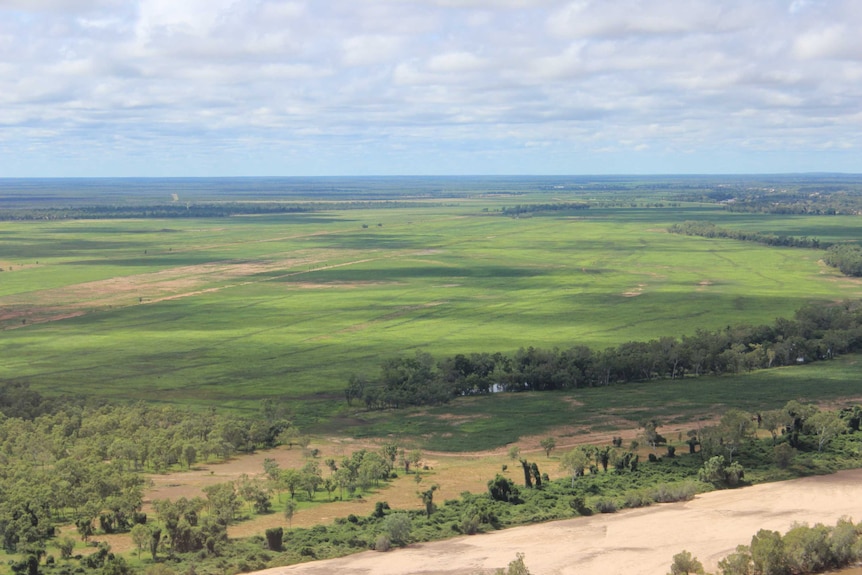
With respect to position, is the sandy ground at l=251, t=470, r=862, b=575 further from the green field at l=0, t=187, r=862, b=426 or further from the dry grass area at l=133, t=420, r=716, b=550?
the green field at l=0, t=187, r=862, b=426

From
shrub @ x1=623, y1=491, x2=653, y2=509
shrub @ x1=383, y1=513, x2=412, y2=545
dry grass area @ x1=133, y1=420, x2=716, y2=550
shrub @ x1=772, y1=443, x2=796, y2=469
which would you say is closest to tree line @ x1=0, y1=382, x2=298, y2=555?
dry grass area @ x1=133, y1=420, x2=716, y2=550

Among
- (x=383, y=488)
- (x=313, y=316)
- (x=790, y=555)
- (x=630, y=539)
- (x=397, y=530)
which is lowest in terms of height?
(x=383, y=488)

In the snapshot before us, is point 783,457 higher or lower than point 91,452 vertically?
lower

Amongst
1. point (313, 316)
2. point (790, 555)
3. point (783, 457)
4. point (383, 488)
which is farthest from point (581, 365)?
point (313, 316)

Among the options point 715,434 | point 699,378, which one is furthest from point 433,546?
point 699,378

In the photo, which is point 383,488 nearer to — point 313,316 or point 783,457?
point 783,457

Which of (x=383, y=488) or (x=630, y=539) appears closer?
(x=630, y=539)

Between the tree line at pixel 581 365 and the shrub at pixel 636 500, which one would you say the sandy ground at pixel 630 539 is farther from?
the tree line at pixel 581 365
